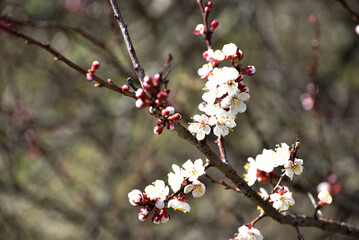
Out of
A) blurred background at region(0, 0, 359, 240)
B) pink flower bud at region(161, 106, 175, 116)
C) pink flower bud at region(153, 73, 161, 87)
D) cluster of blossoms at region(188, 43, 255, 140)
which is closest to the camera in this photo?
pink flower bud at region(153, 73, 161, 87)

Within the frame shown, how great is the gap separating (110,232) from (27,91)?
3.68 meters

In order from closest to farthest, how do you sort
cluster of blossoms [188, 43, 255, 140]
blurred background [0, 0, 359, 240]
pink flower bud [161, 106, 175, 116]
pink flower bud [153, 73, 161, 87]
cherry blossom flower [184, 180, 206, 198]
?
pink flower bud [153, 73, 161, 87] < pink flower bud [161, 106, 175, 116] < cluster of blossoms [188, 43, 255, 140] < cherry blossom flower [184, 180, 206, 198] < blurred background [0, 0, 359, 240]

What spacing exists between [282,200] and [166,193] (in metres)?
0.54

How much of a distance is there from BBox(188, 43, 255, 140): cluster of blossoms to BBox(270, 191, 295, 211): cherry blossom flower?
1.33ft

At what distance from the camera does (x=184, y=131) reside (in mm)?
1364

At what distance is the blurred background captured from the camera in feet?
13.6

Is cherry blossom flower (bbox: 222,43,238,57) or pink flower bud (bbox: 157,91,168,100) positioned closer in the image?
pink flower bud (bbox: 157,91,168,100)

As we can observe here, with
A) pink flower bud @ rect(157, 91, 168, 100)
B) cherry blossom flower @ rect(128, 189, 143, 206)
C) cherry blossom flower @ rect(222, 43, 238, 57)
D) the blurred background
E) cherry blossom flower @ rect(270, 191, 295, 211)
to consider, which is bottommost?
cherry blossom flower @ rect(270, 191, 295, 211)

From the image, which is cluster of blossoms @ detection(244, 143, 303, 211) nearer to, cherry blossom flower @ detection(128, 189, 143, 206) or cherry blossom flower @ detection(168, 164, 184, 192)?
cherry blossom flower @ detection(168, 164, 184, 192)

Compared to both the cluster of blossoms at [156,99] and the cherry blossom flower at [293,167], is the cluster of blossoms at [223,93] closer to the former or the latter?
the cluster of blossoms at [156,99]

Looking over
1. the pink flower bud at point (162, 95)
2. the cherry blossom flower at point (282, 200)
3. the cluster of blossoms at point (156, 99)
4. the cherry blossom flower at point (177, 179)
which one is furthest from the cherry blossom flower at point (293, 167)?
the pink flower bud at point (162, 95)

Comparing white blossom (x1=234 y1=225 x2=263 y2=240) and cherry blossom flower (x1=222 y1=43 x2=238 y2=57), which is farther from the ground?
cherry blossom flower (x1=222 y1=43 x2=238 y2=57)

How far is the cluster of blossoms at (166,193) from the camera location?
148 cm

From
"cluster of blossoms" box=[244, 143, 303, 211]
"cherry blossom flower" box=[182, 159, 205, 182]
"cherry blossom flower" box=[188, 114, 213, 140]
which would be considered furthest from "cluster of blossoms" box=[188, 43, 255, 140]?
"cluster of blossoms" box=[244, 143, 303, 211]
